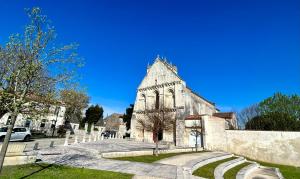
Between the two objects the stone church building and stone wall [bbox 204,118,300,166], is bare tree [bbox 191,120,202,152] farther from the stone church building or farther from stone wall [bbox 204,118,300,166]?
stone wall [bbox 204,118,300,166]

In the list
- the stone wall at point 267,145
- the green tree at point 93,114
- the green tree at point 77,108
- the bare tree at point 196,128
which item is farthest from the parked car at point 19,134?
the green tree at point 93,114

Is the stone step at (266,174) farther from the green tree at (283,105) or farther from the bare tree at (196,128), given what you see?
the green tree at (283,105)

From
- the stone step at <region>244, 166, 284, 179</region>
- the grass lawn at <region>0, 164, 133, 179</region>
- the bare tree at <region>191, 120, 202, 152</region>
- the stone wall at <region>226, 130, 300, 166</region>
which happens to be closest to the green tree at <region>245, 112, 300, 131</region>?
the stone wall at <region>226, 130, 300, 166</region>

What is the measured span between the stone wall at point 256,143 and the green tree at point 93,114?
40080 mm

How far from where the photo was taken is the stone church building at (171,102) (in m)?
29.7

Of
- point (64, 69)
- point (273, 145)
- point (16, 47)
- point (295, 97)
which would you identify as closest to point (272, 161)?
point (273, 145)

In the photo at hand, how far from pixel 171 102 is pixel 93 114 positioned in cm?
3231

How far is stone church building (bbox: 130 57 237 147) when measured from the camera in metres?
29.7

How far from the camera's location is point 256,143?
1045 inches

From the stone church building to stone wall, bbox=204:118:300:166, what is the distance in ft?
6.15

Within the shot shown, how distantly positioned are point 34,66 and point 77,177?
16.5ft

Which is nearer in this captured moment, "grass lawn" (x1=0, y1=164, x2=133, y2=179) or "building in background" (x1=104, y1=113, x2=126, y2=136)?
"grass lawn" (x1=0, y1=164, x2=133, y2=179)

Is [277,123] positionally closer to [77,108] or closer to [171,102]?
[171,102]

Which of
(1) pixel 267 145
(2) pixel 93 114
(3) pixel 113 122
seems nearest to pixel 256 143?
(1) pixel 267 145
